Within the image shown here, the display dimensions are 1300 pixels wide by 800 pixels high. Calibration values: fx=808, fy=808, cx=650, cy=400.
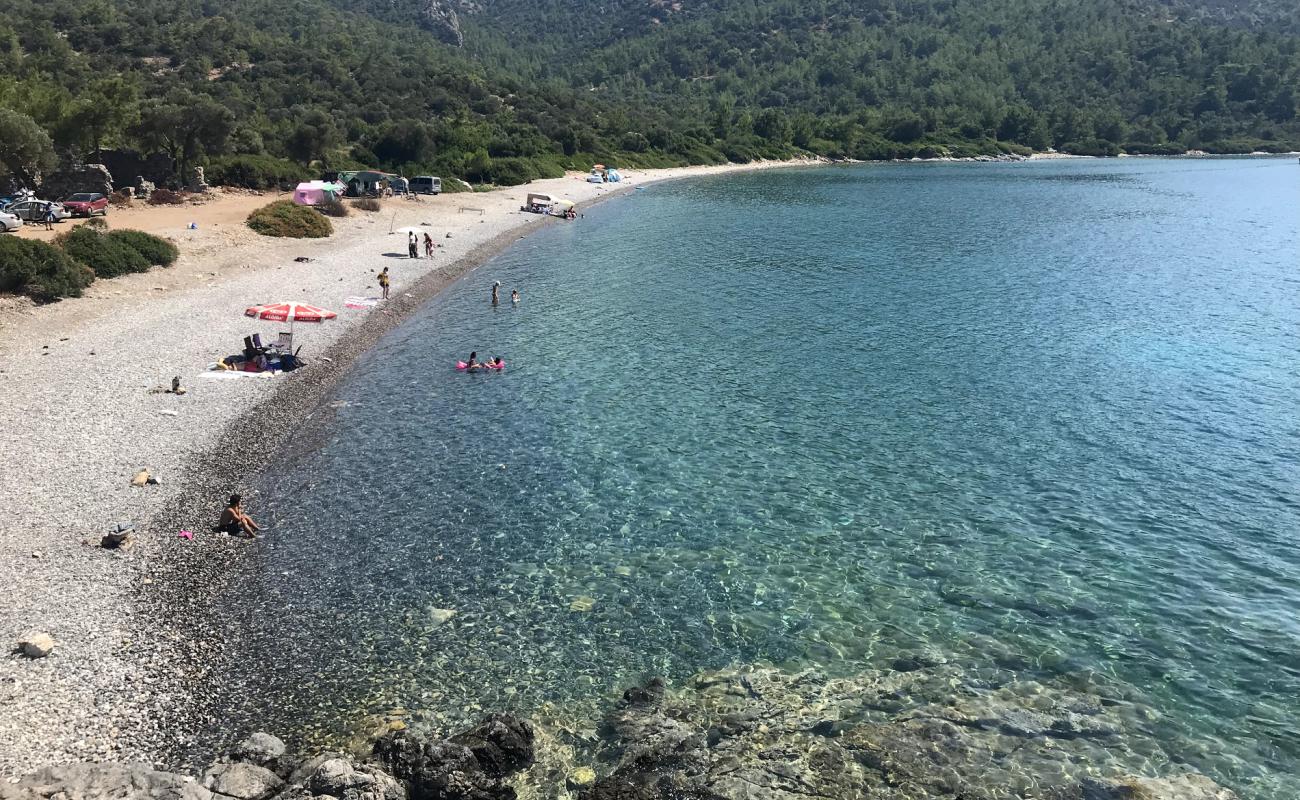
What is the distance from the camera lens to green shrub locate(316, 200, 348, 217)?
69438mm

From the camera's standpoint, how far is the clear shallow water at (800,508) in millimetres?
16688

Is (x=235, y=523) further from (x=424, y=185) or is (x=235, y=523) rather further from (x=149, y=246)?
(x=424, y=185)

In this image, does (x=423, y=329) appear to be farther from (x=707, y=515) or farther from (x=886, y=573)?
(x=886, y=573)

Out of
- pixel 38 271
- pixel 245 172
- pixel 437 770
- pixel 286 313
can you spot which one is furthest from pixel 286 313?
pixel 245 172

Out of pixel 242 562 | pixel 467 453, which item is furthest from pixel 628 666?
pixel 467 453

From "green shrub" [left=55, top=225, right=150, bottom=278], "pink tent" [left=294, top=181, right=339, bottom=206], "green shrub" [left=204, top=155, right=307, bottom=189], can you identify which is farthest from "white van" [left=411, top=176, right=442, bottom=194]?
"green shrub" [left=55, top=225, right=150, bottom=278]

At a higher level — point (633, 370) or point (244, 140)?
point (244, 140)

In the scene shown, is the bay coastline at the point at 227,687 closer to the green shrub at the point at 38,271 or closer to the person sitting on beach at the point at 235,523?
the person sitting on beach at the point at 235,523

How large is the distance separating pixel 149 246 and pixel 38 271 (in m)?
8.88

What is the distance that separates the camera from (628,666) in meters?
16.7

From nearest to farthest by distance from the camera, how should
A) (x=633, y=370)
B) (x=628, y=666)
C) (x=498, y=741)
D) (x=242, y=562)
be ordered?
(x=498, y=741), (x=628, y=666), (x=242, y=562), (x=633, y=370)

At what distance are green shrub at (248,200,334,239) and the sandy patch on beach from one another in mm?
1702

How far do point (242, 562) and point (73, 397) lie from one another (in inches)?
517

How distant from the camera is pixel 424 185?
88625 millimetres
